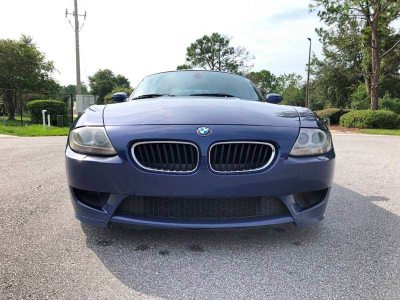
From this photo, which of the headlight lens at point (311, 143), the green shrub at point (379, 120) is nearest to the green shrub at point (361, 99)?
the green shrub at point (379, 120)

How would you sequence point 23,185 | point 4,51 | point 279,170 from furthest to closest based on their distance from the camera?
point 4,51, point 23,185, point 279,170

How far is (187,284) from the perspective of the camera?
1.63m

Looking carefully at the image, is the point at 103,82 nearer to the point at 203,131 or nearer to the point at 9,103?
the point at 9,103

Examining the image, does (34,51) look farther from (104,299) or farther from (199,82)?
(104,299)

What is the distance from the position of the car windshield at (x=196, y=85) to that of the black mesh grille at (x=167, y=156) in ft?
4.18

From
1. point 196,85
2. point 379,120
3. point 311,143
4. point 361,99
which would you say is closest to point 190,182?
point 311,143

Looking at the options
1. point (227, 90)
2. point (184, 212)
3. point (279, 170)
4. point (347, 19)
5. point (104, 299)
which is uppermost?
point (347, 19)

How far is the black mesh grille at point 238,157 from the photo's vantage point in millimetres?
1899

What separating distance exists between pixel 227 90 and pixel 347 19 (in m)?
18.3

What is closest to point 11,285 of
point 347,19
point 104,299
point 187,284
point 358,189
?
point 104,299

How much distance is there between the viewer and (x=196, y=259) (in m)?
1.90

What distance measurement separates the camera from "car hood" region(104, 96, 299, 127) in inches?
80.4

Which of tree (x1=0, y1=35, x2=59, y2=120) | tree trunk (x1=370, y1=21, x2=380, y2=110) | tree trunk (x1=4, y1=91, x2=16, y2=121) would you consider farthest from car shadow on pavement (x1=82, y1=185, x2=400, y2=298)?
tree (x1=0, y1=35, x2=59, y2=120)

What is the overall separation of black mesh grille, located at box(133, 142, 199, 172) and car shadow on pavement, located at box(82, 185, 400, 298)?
1.84ft
